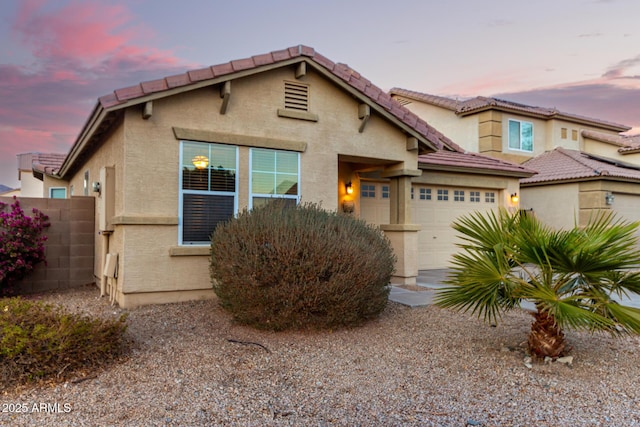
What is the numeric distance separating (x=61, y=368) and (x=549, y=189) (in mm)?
16815

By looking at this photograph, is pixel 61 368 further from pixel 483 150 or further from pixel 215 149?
pixel 483 150

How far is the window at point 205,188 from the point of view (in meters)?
7.77

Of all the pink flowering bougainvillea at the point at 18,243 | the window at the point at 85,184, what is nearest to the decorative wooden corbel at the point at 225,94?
the pink flowering bougainvillea at the point at 18,243

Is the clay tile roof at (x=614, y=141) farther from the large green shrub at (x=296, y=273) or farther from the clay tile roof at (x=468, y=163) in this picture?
the large green shrub at (x=296, y=273)

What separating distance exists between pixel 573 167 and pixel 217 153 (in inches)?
553

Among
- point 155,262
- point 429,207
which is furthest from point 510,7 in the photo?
point 155,262

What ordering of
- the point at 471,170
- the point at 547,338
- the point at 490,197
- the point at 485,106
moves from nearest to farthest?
the point at 547,338
the point at 471,170
the point at 490,197
the point at 485,106

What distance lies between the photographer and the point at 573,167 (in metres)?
16.4

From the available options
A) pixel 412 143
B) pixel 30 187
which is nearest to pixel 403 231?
pixel 412 143

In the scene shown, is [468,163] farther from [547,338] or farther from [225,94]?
[547,338]

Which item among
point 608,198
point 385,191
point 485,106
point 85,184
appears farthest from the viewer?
point 485,106

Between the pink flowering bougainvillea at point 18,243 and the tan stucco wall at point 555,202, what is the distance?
15.7 meters

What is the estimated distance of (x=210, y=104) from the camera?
26.1 ft

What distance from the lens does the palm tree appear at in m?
4.34
